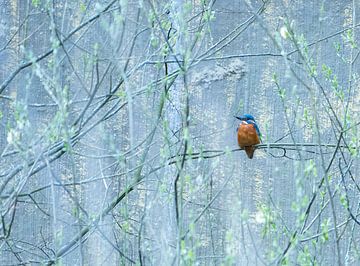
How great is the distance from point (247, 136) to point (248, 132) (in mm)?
27

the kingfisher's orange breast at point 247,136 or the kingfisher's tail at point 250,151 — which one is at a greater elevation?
the kingfisher's orange breast at point 247,136

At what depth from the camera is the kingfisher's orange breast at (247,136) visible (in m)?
4.41

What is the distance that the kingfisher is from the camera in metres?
4.41

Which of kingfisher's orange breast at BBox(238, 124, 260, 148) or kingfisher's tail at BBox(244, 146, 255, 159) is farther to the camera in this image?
kingfisher's tail at BBox(244, 146, 255, 159)

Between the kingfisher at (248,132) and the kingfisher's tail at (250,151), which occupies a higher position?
the kingfisher at (248,132)

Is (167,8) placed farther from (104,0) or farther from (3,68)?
(3,68)

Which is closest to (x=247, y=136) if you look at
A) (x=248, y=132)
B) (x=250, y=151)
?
(x=248, y=132)

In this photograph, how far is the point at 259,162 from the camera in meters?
4.80

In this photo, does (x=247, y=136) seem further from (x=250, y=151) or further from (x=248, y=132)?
(x=250, y=151)

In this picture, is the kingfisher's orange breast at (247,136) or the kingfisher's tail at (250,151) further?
the kingfisher's tail at (250,151)

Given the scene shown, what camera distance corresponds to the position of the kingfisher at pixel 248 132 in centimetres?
441

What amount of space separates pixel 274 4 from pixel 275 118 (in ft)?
2.10

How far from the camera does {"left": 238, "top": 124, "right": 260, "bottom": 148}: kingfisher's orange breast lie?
4410mm

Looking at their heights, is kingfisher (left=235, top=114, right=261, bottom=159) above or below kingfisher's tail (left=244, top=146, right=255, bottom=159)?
above
